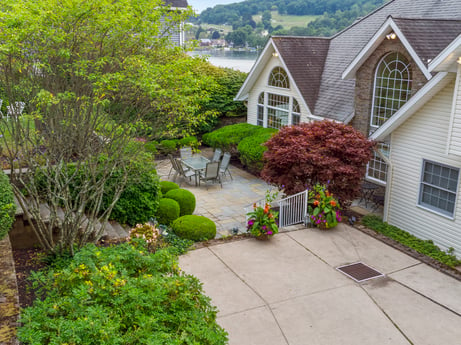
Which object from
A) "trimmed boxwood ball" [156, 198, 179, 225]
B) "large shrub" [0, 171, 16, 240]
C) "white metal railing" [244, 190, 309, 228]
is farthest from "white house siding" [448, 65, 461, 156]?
"large shrub" [0, 171, 16, 240]

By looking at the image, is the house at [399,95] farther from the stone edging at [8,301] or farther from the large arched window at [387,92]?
the stone edging at [8,301]

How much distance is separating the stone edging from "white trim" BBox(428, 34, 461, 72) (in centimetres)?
874

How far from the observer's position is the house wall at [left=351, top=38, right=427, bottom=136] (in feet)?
39.4

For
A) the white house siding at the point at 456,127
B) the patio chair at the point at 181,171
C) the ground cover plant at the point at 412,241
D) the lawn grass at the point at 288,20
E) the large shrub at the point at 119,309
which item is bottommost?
the ground cover plant at the point at 412,241

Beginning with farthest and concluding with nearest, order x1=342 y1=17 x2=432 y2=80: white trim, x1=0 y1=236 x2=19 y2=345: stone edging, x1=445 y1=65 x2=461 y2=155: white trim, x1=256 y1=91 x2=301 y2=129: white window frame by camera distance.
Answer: x1=256 y1=91 x2=301 y2=129: white window frame < x1=342 y1=17 x2=432 y2=80: white trim < x1=445 y1=65 x2=461 y2=155: white trim < x1=0 y1=236 x2=19 y2=345: stone edging

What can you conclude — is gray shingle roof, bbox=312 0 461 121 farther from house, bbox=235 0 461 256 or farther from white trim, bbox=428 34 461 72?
white trim, bbox=428 34 461 72

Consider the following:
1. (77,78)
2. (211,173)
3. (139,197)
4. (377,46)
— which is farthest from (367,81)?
(77,78)

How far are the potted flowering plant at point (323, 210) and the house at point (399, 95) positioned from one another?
235 cm

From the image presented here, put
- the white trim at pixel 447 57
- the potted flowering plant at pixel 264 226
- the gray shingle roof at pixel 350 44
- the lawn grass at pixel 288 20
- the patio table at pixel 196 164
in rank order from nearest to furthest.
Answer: the white trim at pixel 447 57 < the potted flowering plant at pixel 264 226 < the gray shingle roof at pixel 350 44 < the patio table at pixel 196 164 < the lawn grass at pixel 288 20

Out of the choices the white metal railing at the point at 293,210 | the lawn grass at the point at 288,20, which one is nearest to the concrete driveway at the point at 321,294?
the white metal railing at the point at 293,210

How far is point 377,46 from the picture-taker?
12711 millimetres

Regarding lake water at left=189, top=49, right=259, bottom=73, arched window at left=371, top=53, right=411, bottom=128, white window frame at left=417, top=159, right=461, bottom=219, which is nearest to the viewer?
white window frame at left=417, top=159, right=461, bottom=219

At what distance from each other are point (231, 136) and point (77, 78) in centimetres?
1116

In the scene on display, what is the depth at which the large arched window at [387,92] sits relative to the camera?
12.3 metres
